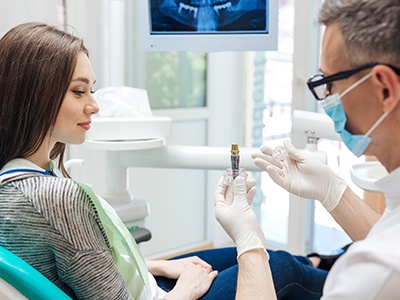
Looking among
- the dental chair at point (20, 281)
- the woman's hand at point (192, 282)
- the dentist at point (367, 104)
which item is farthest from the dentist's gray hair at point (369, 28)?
the woman's hand at point (192, 282)

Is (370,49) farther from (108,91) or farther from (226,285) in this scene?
(108,91)

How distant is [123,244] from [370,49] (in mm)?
755

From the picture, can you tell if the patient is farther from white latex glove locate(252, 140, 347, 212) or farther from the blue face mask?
the blue face mask

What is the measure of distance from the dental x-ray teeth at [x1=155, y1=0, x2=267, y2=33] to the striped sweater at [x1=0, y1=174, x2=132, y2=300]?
1.01 m

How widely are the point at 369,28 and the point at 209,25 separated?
1191 mm

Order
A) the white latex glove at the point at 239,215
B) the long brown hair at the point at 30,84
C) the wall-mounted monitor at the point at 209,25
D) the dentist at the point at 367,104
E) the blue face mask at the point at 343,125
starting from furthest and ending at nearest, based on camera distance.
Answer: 1. the wall-mounted monitor at the point at 209,25
2. the white latex glove at the point at 239,215
3. the long brown hair at the point at 30,84
4. the blue face mask at the point at 343,125
5. the dentist at the point at 367,104

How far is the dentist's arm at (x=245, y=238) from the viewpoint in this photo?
126 cm

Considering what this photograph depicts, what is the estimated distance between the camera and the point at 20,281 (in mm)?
1078

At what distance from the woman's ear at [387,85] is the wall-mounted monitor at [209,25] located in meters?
1.08

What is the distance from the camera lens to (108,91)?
2.12m

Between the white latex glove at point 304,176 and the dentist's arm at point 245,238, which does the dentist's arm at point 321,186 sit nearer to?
the white latex glove at point 304,176

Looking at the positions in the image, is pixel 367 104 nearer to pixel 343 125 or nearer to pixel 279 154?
pixel 343 125

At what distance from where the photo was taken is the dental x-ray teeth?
196cm

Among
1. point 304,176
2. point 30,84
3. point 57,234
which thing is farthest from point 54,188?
point 304,176
